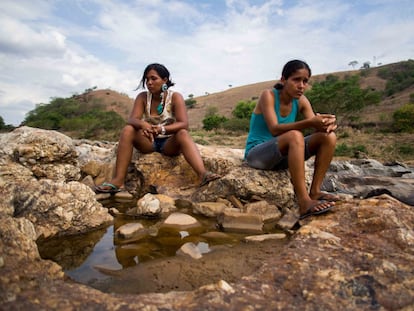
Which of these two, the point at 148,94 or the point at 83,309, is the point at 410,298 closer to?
the point at 83,309

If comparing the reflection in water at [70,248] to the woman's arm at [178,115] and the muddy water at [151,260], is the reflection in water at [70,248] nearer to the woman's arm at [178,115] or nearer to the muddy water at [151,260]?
the muddy water at [151,260]

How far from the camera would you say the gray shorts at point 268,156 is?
2599 mm

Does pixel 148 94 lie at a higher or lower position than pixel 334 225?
higher

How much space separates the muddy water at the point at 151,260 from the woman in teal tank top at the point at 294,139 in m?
A: 0.62

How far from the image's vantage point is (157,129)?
3.03 meters

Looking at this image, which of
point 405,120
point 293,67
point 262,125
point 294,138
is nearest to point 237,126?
point 405,120

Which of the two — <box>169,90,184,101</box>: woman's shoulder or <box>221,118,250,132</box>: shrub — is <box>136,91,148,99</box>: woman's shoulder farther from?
<box>221,118,250,132</box>: shrub

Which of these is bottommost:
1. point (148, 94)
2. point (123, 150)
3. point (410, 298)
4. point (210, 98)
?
point (410, 298)

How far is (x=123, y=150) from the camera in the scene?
310cm

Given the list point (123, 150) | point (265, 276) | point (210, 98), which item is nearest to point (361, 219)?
point (265, 276)

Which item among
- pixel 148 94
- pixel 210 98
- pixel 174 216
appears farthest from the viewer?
pixel 210 98

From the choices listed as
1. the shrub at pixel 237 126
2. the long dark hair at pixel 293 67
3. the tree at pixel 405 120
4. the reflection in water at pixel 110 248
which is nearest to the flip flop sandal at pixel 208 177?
the reflection in water at pixel 110 248

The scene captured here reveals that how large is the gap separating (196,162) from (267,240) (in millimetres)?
1284

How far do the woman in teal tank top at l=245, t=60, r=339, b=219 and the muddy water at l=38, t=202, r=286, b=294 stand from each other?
0.62m
